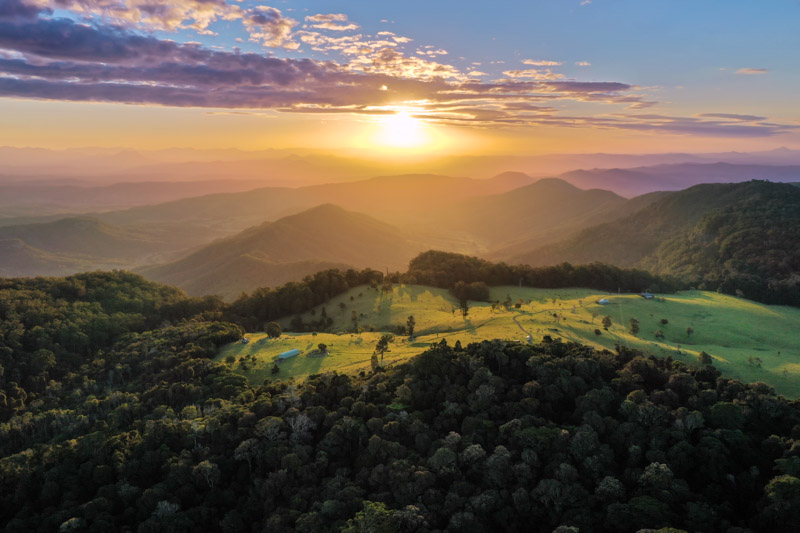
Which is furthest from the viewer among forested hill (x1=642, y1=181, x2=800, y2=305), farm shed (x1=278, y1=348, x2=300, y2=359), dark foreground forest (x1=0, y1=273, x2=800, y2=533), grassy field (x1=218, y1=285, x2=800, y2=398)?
forested hill (x1=642, y1=181, x2=800, y2=305)

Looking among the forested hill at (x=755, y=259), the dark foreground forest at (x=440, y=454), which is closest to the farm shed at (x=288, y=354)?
the dark foreground forest at (x=440, y=454)

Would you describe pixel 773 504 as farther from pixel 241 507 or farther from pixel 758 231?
pixel 758 231

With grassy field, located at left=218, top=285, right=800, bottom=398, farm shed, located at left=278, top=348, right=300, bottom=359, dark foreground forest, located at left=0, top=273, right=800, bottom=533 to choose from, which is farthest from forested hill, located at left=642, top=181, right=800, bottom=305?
farm shed, located at left=278, top=348, right=300, bottom=359

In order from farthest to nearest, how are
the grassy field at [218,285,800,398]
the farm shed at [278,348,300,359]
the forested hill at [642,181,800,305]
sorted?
the forested hill at [642,181,800,305] → the farm shed at [278,348,300,359] → the grassy field at [218,285,800,398]

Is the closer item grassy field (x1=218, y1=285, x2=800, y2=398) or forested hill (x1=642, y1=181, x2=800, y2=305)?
grassy field (x1=218, y1=285, x2=800, y2=398)

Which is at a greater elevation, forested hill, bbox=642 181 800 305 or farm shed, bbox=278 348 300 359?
forested hill, bbox=642 181 800 305

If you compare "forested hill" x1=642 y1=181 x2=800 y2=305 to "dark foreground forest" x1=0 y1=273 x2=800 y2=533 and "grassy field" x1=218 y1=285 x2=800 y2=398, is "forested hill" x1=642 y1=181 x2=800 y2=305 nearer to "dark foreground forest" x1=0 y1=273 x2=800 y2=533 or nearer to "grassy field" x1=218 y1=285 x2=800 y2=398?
"grassy field" x1=218 y1=285 x2=800 y2=398

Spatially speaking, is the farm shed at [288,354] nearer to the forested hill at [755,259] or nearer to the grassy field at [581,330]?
the grassy field at [581,330]

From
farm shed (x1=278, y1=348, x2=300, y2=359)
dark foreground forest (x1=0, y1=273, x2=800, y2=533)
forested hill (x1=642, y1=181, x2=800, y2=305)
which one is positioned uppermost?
forested hill (x1=642, y1=181, x2=800, y2=305)
